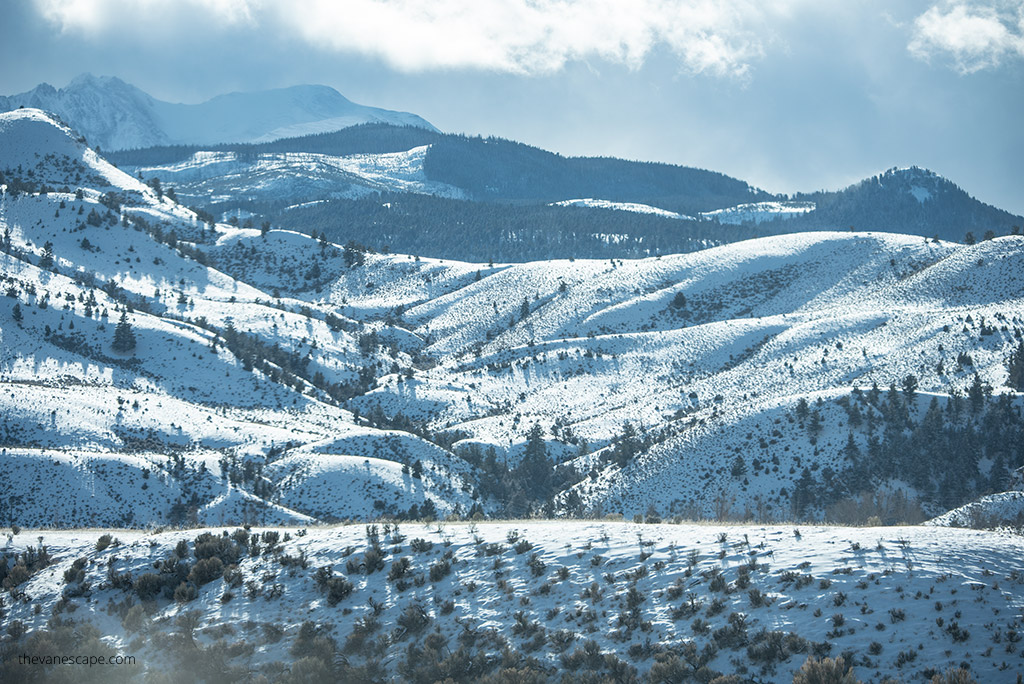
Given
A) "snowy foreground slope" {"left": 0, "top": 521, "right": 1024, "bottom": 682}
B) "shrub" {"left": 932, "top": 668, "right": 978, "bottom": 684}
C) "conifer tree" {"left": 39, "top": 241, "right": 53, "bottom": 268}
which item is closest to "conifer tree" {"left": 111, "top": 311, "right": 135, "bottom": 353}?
"conifer tree" {"left": 39, "top": 241, "right": 53, "bottom": 268}

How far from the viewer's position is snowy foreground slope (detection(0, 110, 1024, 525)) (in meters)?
57.4

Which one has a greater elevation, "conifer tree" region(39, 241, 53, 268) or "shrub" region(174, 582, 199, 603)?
"conifer tree" region(39, 241, 53, 268)

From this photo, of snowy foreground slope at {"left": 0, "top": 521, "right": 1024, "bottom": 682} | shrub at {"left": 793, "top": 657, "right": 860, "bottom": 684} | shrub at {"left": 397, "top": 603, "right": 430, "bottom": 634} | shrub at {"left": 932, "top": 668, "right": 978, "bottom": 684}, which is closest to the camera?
shrub at {"left": 932, "top": 668, "right": 978, "bottom": 684}

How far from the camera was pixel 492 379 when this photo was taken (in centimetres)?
9838

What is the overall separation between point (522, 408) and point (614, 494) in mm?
28388

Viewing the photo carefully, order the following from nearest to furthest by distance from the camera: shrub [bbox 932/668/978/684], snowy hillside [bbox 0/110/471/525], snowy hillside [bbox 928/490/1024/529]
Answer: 1. shrub [bbox 932/668/978/684]
2. snowy hillside [bbox 928/490/1024/529]
3. snowy hillside [bbox 0/110/471/525]

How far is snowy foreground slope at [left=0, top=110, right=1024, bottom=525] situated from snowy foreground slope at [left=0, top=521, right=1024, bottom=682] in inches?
1182

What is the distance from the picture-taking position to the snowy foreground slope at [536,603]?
17.3 m

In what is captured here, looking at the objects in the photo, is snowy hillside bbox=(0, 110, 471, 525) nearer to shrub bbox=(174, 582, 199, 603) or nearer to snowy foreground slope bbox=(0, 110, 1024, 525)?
snowy foreground slope bbox=(0, 110, 1024, 525)

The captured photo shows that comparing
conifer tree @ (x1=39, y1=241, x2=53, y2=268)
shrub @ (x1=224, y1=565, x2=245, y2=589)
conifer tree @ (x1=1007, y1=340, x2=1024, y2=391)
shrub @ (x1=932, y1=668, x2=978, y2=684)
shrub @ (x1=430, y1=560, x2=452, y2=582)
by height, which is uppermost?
conifer tree @ (x1=39, y1=241, x2=53, y2=268)

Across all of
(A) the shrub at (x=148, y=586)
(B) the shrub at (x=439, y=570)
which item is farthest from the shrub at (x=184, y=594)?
(B) the shrub at (x=439, y=570)

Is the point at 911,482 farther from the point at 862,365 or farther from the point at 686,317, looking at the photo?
the point at 686,317

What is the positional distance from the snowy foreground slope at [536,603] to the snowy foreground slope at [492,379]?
30.0 m

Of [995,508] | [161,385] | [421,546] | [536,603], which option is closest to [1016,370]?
[995,508]
